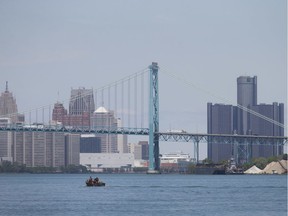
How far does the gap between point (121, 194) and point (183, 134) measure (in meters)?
65.6

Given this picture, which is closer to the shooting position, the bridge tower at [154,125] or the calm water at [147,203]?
the calm water at [147,203]

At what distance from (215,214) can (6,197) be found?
22801mm

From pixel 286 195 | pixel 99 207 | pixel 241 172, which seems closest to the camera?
pixel 99 207

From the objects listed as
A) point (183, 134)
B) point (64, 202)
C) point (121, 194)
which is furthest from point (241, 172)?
point (64, 202)

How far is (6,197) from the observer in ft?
257

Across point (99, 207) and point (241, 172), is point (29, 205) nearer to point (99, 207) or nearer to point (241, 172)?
point (99, 207)

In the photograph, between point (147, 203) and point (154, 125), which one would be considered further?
point (154, 125)

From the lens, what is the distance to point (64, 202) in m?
69.9

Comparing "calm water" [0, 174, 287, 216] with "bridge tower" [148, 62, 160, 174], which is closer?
"calm water" [0, 174, 287, 216]

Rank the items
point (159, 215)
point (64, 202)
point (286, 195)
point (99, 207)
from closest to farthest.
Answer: point (159, 215) → point (99, 207) → point (64, 202) → point (286, 195)

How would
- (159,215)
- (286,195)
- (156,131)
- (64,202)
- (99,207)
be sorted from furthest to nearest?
(156,131), (286,195), (64,202), (99,207), (159,215)

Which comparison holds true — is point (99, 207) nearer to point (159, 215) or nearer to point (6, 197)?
point (159, 215)

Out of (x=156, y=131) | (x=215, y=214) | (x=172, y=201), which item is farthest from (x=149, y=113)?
(x=215, y=214)

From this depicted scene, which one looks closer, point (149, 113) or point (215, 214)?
point (215, 214)
